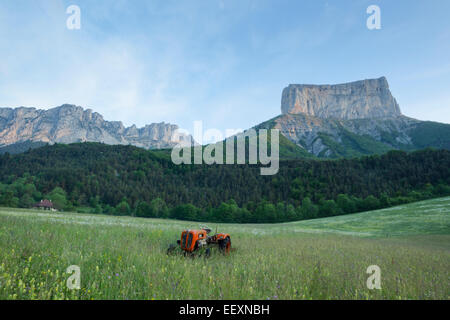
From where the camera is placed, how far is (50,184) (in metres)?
123

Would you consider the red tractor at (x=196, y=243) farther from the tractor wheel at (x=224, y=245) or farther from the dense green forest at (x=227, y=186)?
the dense green forest at (x=227, y=186)

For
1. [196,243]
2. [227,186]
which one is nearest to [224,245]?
[196,243]

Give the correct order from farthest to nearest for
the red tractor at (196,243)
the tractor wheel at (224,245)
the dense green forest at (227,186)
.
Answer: the dense green forest at (227,186) < the tractor wheel at (224,245) < the red tractor at (196,243)

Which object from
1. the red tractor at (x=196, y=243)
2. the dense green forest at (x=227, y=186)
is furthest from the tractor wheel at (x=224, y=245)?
the dense green forest at (x=227, y=186)

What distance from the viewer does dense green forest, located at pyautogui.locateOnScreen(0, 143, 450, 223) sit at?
88.2 m

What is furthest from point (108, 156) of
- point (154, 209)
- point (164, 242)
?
point (164, 242)

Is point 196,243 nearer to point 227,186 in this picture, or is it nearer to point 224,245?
point 224,245

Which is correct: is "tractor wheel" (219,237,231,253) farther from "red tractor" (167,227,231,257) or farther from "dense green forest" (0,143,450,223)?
"dense green forest" (0,143,450,223)

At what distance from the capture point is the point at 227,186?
137750 millimetres

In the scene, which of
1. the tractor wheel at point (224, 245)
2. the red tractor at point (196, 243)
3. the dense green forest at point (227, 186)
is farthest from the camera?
the dense green forest at point (227, 186)

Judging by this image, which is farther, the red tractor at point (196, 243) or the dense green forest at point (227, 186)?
the dense green forest at point (227, 186)

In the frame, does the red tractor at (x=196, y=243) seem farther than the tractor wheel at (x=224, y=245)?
No

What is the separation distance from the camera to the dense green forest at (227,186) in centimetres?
8825
